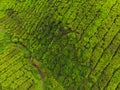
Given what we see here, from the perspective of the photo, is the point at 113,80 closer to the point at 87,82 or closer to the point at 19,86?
the point at 87,82

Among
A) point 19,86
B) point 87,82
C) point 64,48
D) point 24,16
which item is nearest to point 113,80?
point 87,82

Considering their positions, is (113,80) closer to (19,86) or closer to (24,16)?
(19,86)

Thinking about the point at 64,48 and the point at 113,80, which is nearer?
the point at 113,80

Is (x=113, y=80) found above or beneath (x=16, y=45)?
beneath

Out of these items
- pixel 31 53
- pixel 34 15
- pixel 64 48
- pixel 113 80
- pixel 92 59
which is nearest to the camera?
pixel 113 80

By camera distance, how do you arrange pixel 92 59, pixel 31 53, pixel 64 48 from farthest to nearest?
pixel 31 53, pixel 64 48, pixel 92 59

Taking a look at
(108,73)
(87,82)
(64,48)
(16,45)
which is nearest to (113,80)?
(108,73)

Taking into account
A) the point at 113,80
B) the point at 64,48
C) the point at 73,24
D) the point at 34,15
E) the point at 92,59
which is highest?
the point at 34,15
